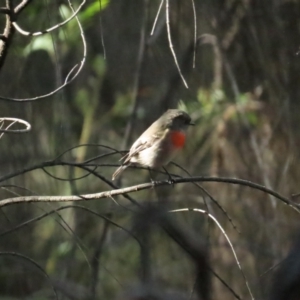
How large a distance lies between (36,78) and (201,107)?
135cm

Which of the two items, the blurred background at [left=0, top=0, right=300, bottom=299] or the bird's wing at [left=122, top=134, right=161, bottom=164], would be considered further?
the blurred background at [left=0, top=0, right=300, bottom=299]

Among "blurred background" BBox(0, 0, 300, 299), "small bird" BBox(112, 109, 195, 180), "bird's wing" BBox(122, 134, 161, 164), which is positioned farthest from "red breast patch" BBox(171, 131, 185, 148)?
"blurred background" BBox(0, 0, 300, 299)

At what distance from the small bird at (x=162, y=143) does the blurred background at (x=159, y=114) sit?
1.69ft

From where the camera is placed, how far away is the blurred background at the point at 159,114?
461cm

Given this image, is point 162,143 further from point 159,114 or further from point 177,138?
point 159,114

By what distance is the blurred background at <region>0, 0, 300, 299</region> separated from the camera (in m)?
4.61

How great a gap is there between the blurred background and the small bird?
516 mm

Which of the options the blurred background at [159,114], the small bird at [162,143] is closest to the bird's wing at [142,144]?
the small bird at [162,143]

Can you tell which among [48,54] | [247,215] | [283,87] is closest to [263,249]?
[247,215]

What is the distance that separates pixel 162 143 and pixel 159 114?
1.98 m

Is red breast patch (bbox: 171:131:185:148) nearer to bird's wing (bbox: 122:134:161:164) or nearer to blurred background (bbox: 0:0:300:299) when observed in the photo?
bird's wing (bbox: 122:134:161:164)

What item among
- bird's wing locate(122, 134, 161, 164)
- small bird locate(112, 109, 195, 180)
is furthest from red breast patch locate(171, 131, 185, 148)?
bird's wing locate(122, 134, 161, 164)

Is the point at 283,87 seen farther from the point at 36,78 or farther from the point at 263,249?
the point at 36,78

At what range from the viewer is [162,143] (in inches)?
146
